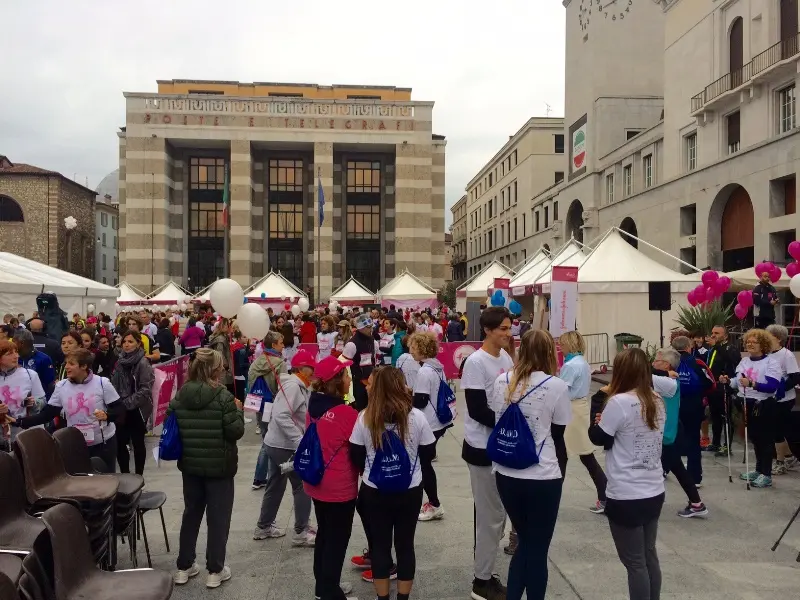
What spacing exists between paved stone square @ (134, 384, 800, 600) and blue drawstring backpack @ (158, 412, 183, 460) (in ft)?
3.46

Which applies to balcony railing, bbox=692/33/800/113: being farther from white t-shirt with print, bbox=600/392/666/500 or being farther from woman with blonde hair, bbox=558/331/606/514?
white t-shirt with print, bbox=600/392/666/500

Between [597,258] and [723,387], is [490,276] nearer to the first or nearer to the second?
[597,258]

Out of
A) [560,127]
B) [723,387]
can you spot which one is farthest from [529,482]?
[560,127]

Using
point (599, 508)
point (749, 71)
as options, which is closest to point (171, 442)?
point (599, 508)

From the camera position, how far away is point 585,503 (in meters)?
6.71

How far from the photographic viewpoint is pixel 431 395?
19.4 feet

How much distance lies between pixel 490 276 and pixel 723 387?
21725 millimetres

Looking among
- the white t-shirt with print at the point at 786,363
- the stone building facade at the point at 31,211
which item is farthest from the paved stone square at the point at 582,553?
the stone building facade at the point at 31,211

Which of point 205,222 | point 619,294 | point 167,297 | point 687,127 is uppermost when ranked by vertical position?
point 687,127

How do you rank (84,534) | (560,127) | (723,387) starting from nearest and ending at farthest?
1. (84,534)
2. (723,387)
3. (560,127)

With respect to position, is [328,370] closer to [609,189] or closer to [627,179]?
[627,179]

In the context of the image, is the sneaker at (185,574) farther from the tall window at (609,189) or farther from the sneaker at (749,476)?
the tall window at (609,189)

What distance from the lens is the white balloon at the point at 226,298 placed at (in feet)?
35.9

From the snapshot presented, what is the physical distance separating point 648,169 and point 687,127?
454 cm
